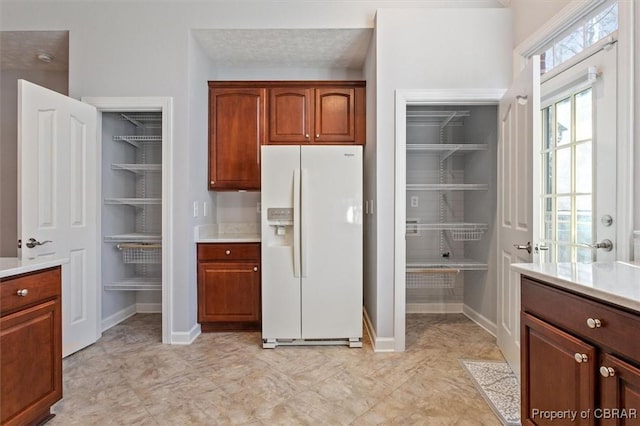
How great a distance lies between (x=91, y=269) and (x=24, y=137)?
1134mm

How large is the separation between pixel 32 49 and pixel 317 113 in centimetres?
276

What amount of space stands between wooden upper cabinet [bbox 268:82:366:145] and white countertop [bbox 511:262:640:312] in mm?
2273

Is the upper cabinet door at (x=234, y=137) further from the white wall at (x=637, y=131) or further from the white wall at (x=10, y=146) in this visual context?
the white wall at (x=637, y=131)

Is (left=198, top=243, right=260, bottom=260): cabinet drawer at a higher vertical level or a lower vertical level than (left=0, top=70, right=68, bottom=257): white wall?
lower

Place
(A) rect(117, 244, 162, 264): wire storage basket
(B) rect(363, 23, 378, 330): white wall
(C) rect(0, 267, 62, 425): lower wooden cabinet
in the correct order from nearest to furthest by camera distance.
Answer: (C) rect(0, 267, 62, 425): lower wooden cabinet
(B) rect(363, 23, 378, 330): white wall
(A) rect(117, 244, 162, 264): wire storage basket

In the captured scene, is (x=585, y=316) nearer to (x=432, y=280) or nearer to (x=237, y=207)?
(x=432, y=280)

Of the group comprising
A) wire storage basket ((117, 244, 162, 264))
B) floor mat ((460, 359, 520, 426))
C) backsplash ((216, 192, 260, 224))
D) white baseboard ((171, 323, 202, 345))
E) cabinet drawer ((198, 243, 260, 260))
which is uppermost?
backsplash ((216, 192, 260, 224))

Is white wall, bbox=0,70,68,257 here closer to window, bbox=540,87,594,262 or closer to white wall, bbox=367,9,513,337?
white wall, bbox=367,9,513,337

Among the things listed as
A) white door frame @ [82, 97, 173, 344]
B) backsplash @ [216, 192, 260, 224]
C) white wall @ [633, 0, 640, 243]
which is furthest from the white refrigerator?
white wall @ [633, 0, 640, 243]

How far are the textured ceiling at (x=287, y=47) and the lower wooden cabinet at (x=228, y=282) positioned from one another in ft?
6.12

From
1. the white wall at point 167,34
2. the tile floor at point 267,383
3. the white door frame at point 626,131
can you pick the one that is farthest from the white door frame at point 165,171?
the white door frame at point 626,131

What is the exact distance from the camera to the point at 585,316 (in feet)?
3.60

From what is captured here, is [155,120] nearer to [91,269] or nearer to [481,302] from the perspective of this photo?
[91,269]

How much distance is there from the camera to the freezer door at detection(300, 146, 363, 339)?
8.68ft
